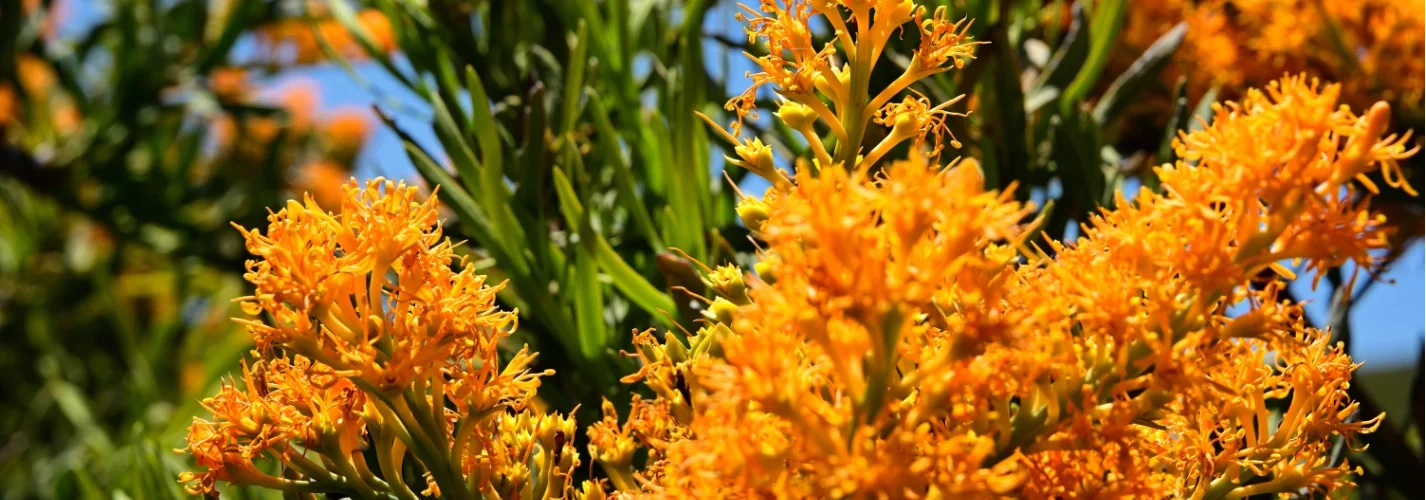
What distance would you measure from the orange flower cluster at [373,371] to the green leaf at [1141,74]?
2.62 feet

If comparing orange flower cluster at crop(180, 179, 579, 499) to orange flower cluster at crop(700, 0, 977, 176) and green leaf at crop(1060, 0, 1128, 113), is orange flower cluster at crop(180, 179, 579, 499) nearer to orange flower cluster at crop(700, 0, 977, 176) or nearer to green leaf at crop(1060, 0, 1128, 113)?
orange flower cluster at crop(700, 0, 977, 176)

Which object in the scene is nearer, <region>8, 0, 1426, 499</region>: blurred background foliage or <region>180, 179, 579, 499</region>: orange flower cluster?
<region>180, 179, 579, 499</region>: orange flower cluster

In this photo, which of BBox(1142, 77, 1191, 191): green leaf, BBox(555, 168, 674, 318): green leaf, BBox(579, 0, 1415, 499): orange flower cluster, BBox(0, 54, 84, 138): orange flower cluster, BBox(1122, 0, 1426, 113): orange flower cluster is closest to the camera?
BBox(579, 0, 1415, 499): orange flower cluster

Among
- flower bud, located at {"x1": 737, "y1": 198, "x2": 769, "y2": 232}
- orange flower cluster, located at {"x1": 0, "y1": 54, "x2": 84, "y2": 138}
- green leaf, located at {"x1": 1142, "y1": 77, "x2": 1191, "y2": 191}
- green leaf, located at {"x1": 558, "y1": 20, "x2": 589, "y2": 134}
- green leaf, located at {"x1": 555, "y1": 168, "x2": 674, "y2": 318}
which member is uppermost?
orange flower cluster, located at {"x1": 0, "y1": 54, "x2": 84, "y2": 138}

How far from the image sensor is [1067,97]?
138 centimetres

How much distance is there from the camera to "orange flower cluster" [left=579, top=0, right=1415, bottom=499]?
1.97ft

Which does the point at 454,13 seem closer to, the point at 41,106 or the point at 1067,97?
the point at 1067,97

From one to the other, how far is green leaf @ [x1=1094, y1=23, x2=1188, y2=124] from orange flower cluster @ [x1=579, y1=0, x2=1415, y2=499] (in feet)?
2.27

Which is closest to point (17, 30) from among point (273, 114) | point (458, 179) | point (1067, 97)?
point (273, 114)

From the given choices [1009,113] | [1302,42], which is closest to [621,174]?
[1009,113]

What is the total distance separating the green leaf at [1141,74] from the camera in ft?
4.40

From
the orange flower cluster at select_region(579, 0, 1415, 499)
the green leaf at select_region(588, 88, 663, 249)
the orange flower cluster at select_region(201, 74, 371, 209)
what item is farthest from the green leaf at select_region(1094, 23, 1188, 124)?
the orange flower cluster at select_region(201, 74, 371, 209)

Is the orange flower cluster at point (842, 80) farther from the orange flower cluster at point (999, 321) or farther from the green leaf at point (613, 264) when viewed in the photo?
the green leaf at point (613, 264)

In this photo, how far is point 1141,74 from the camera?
1.35 m
